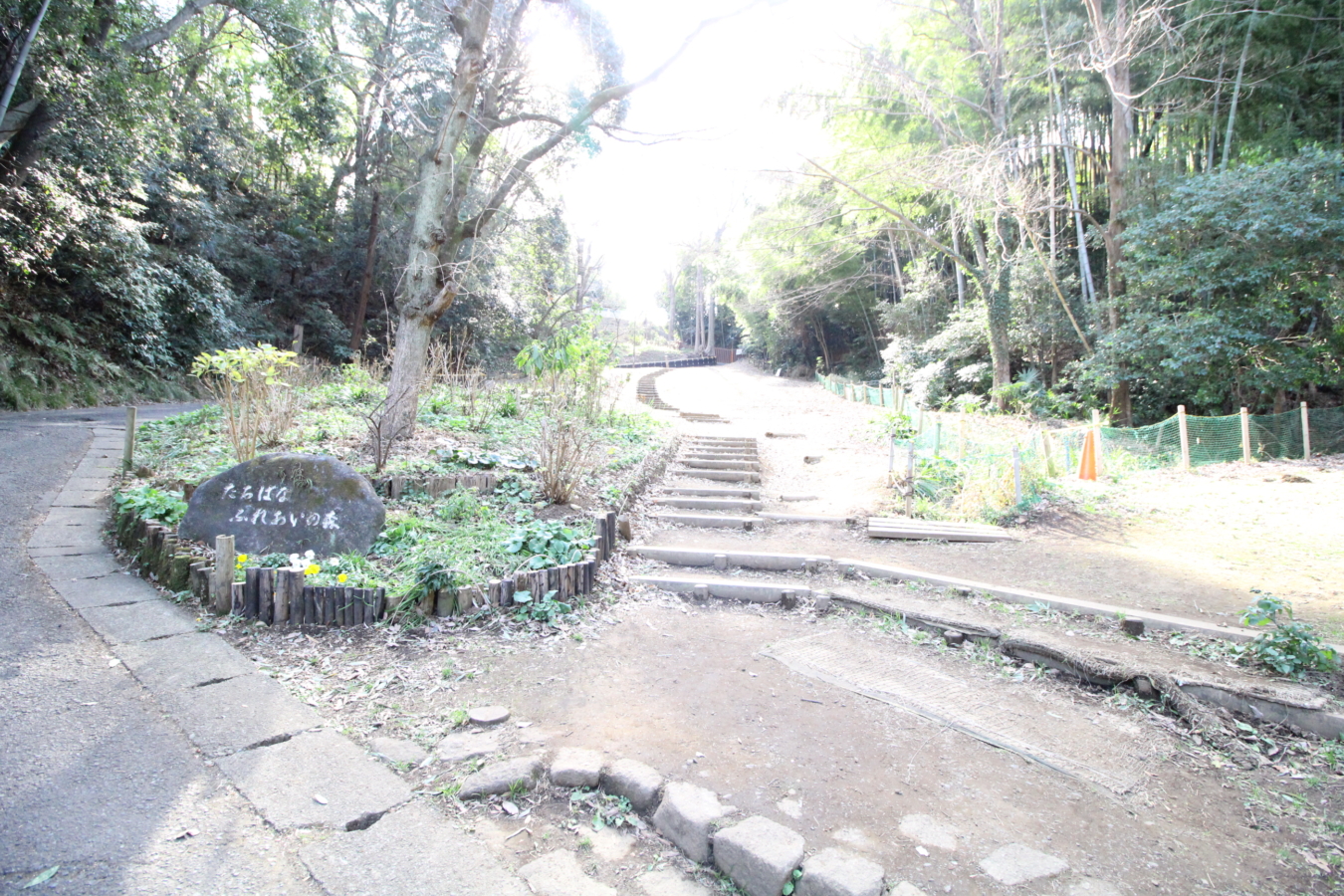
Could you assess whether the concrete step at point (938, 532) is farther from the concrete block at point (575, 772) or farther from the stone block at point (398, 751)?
the stone block at point (398, 751)

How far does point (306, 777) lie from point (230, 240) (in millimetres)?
17109

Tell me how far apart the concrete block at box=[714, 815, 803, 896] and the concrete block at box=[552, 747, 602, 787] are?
0.54 metres

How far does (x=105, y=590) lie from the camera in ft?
12.2

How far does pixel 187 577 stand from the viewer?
3822mm

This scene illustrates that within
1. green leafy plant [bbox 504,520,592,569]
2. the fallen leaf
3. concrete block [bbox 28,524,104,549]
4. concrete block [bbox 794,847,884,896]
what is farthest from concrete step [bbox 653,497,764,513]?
the fallen leaf

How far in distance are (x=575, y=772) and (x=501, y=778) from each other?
0.87 feet

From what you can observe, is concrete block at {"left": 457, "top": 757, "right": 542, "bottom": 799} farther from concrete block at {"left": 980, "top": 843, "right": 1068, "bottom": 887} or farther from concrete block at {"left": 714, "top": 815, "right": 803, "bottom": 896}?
concrete block at {"left": 980, "top": 843, "right": 1068, "bottom": 887}

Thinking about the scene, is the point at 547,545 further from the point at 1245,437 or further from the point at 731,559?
the point at 1245,437

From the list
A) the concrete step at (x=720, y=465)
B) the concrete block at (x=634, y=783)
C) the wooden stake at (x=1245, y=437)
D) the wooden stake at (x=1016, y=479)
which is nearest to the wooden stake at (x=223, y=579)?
the concrete block at (x=634, y=783)

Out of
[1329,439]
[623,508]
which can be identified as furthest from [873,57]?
[623,508]

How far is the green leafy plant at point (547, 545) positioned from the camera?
4254 mm

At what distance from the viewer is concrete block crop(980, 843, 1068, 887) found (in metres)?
1.98

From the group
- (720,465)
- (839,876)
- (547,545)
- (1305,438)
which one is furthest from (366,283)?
(1305,438)

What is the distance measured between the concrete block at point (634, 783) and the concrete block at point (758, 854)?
0.33 meters
